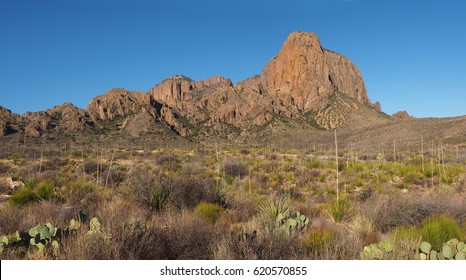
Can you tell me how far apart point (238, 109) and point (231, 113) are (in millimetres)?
2869

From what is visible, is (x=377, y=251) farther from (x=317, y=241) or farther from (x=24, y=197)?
(x=24, y=197)

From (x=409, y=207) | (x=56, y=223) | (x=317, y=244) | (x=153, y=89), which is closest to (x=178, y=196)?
(x=56, y=223)

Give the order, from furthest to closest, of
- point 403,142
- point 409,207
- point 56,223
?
point 403,142 → point 409,207 → point 56,223

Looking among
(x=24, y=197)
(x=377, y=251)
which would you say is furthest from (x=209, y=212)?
(x=24, y=197)

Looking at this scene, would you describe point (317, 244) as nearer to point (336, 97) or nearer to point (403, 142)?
point (403, 142)

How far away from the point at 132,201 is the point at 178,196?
1131 mm

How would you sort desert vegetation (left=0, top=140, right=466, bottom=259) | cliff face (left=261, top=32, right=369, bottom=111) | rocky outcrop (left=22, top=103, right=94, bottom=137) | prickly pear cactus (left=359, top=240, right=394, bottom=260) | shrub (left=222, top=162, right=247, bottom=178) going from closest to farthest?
prickly pear cactus (left=359, top=240, right=394, bottom=260) → desert vegetation (left=0, top=140, right=466, bottom=259) → shrub (left=222, top=162, right=247, bottom=178) → rocky outcrop (left=22, top=103, right=94, bottom=137) → cliff face (left=261, top=32, right=369, bottom=111)

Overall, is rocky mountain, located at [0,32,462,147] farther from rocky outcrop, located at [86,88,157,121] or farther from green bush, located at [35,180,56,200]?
green bush, located at [35,180,56,200]

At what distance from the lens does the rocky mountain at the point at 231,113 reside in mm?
78312

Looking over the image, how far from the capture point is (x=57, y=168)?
2205 centimetres

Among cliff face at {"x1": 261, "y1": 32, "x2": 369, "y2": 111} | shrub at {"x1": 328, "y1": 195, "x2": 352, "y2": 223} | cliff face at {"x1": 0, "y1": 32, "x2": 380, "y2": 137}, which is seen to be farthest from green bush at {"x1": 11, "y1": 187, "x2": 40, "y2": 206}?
cliff face at {"x1": 261, "y1": 32, "x2": 369, "y2": 111}

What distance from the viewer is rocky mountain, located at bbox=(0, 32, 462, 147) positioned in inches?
3083

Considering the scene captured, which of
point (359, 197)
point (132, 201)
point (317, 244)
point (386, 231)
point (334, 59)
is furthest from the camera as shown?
point (334, 59)

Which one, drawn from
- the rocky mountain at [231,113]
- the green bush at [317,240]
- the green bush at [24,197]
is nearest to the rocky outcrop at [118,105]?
the rocky mountain at [231,113]
